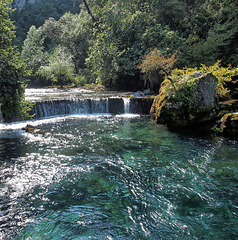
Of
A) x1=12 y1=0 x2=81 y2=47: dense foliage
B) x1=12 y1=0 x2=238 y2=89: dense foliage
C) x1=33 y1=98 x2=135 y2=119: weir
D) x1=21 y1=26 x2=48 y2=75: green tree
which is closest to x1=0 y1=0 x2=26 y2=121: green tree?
x1=33 y1=98 x2=135 y2=119: weir

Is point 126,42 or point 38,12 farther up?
point 38,12

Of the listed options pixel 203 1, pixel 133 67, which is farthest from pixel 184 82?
pixel 203 1

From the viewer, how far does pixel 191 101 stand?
9.16m

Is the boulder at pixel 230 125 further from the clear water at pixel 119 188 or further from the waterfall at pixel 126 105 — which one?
the waterfall at pixel 126 105

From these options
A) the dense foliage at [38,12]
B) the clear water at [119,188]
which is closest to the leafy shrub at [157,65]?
the clear water at [119,188]

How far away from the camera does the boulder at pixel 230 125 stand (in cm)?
856

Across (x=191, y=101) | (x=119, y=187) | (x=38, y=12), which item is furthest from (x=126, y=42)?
(x=38, y=12)

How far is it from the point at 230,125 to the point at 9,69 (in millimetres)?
9774

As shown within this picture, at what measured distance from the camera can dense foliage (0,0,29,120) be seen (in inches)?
317

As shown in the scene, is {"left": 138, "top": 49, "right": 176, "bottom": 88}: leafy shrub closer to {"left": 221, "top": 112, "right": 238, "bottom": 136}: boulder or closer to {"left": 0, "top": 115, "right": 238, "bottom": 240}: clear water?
{"left": 221, "top": 112, "right": 238, "bottom": 136}: boulder

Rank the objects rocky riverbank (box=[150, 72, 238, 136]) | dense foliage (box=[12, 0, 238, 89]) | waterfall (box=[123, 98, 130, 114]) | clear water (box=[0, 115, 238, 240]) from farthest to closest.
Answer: dense foliage (box=[12, 0, 238, 89]), waterfall (box=[123, 98, 130, 114]), rocky riverbank (box=[150, 72, 238, 136]), clear water (box=[0, 115, 238, 240])

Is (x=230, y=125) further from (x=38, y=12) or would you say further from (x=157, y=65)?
(x=38, y=12)

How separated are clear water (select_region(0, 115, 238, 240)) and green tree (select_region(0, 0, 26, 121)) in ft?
5.84

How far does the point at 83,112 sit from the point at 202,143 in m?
9.50
